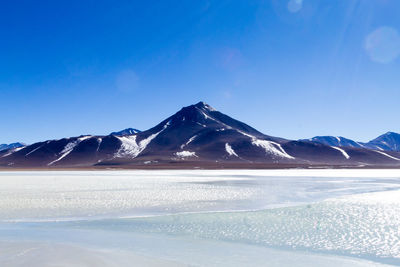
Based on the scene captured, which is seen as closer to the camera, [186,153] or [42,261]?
[42,261]

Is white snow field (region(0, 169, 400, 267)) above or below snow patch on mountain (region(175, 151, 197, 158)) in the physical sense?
below

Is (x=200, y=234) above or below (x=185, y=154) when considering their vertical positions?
below

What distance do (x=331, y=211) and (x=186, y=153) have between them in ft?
575

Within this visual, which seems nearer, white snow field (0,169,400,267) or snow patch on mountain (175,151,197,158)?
white snow field (0,169,400,267)

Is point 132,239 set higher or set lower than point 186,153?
lower

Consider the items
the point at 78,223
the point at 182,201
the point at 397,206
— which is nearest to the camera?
the point at 78,223

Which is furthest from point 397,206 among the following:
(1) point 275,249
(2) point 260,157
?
(2) point 260,157

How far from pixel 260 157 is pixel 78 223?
17564 centimetres

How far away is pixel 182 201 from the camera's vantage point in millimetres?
24406

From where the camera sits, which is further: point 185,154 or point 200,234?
point 185,154

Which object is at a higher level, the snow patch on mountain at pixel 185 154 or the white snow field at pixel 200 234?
the snow patch on mountain at pixel 185 154

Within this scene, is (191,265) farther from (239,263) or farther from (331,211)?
(331,211)

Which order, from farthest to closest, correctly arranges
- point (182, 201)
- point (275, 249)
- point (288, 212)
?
point (182, 201) → point (288, 212) → point (275, 249)

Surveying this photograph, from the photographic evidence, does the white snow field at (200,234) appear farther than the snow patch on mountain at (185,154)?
No
